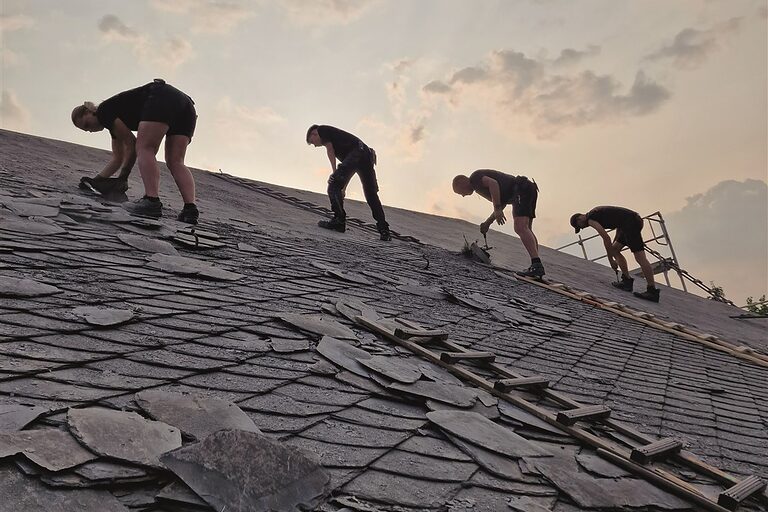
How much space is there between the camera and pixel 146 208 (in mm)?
3996

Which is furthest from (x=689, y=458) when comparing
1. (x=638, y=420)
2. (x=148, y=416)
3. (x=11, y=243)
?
(x=11, y=243)

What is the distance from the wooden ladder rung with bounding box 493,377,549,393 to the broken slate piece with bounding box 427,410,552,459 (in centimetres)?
37

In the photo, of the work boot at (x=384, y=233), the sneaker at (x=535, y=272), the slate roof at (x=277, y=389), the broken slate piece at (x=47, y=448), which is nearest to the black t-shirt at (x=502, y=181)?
the sneaker at (x=535, y=272)

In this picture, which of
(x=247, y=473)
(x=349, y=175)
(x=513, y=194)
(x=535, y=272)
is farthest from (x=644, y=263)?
(x=247, y=473)

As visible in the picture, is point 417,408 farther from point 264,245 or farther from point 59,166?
point 59,166

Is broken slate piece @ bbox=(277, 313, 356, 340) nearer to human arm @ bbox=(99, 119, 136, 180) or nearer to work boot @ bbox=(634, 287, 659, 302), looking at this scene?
human arm @ bbox=(99, 119, 136, 180)

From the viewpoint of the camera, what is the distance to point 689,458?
1869 mm

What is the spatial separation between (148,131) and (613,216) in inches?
246

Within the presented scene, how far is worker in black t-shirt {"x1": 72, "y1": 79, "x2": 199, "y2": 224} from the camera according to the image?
4082mm

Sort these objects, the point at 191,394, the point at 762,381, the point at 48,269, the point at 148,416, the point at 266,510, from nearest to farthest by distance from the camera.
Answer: the point at 266,510
the point at 148,416
the point at 191,394
the point at 48,269
the point at 762,381

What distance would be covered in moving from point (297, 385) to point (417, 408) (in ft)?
1.20

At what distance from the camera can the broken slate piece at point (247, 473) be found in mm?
996

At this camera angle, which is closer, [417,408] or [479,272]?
[417,408]

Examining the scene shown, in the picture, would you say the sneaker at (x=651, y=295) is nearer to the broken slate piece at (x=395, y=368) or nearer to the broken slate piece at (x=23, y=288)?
the broken slate piece at (x=395, y=368)
